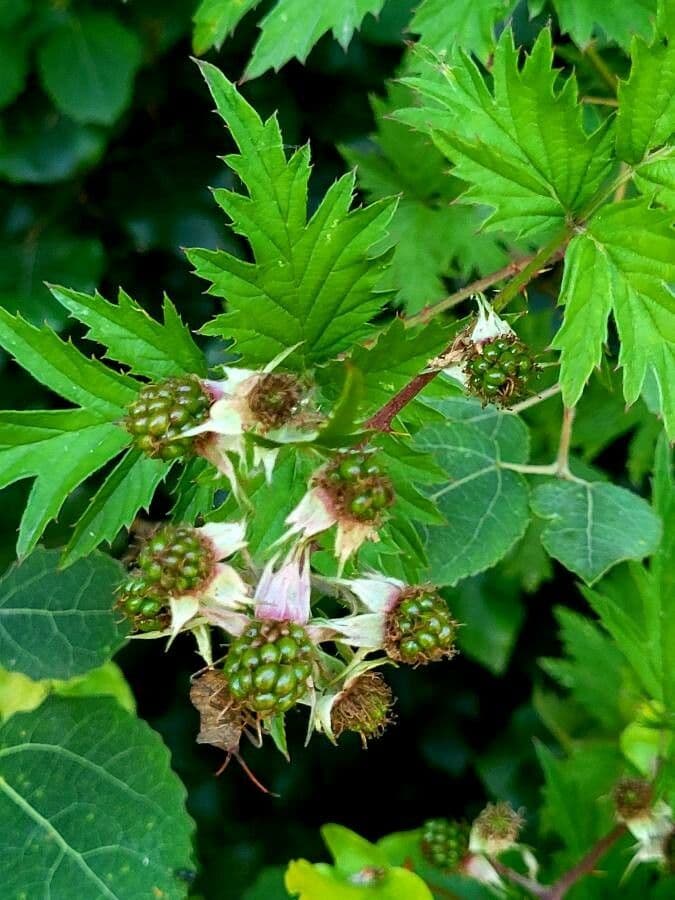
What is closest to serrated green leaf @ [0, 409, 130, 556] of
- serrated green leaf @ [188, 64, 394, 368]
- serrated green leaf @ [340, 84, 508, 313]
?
serrated green leaf @ [188, 64, 394, 368]

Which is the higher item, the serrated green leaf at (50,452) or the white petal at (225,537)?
the white petal at (225,537)

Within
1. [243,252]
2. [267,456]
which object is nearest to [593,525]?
[267,456]

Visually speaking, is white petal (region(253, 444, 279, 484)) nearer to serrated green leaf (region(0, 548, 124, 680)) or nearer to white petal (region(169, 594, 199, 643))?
white petal (region(169, 594, 199, 643))

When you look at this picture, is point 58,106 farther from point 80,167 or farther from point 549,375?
point 549,375

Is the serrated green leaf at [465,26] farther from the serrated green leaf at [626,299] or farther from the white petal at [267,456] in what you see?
the white petal at [267,456]

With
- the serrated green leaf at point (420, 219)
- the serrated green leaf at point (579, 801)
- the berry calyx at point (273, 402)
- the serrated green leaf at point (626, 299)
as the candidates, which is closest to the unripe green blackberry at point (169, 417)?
the berry calyx at point (273, 402)
